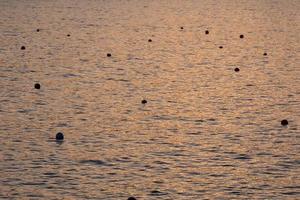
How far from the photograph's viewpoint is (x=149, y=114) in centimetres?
2747

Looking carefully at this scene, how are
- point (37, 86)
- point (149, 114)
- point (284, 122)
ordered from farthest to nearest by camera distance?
1. point (37, 86)
2. point (149, 114)
3. point (284, 122)

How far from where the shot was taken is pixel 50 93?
102 ft

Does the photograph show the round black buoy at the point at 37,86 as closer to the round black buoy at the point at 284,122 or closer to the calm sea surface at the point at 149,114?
the calm sea surface at the point at 149,114

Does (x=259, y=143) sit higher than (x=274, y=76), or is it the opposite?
(x=274, y=76)

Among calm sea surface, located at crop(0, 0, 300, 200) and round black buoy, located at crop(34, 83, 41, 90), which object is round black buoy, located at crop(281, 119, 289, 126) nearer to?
calm sea surface, located at crop(0, 0, 300, 200)

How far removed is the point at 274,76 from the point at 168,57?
28.4ft

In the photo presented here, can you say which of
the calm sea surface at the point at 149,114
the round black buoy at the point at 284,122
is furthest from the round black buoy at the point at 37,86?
the round black buoy at the point at 284,122

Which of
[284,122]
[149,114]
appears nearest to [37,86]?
[149,114]

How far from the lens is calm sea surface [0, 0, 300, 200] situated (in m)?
19.6

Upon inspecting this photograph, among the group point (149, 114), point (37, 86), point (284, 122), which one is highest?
point (37, 86)

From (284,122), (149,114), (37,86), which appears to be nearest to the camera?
(284,122)

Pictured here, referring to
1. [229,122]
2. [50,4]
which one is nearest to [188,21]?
[50,4]

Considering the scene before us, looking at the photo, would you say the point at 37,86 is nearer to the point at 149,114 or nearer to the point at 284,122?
the point at 149,114

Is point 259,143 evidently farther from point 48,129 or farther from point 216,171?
point 48,129
